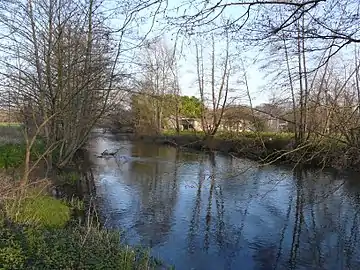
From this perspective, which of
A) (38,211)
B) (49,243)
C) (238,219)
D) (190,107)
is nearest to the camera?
(49,243)

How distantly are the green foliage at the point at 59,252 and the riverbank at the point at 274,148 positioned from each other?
2247mm

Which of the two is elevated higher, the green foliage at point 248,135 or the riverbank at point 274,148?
the green foliage at point 248,135

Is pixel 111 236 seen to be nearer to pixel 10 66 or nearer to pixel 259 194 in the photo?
pixel 10 66

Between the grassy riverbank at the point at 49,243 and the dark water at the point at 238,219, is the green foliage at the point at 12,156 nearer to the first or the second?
the dark water at the point at 238,219

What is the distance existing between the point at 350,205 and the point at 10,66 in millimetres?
9586

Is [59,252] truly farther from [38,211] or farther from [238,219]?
[238,219]

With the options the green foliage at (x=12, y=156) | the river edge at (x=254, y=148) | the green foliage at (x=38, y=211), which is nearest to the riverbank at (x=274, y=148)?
the river edge at (x=254, y=148)

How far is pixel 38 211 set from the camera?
7.47 metres

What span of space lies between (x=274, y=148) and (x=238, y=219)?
355 inches

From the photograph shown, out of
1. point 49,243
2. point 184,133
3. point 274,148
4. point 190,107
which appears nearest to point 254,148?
point 274,148

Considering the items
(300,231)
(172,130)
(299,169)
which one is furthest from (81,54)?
(172,130)

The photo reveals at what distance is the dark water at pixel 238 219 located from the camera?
21.8 feet

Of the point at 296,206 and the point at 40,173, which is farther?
the point at 40,173

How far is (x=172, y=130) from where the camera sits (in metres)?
39.9
